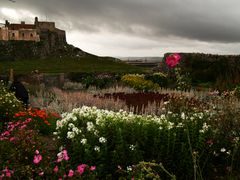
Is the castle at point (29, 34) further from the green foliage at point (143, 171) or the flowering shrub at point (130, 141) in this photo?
the green foliage at point (143, 171)

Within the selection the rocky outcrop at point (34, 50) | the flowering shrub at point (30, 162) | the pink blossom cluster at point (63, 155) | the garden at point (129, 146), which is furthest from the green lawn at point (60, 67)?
the pink blossom cluster at point (63, 155)

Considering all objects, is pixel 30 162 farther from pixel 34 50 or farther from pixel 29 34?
pixel 29 34

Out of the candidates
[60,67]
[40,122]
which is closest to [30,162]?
[40,122]

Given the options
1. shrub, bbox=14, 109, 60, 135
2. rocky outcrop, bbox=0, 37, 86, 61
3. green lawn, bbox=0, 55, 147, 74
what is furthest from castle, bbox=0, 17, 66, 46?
shrub, bbox=14, 109, 60, 135

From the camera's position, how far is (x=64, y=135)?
5758 millimetres

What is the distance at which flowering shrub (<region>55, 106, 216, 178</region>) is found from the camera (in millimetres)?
5191

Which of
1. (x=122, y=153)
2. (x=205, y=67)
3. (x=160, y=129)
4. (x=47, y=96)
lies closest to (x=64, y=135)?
(x=122, y=153)

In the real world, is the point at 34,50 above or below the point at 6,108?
above

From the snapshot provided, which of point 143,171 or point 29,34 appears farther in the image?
point 29,34

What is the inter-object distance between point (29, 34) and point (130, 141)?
64052 mm

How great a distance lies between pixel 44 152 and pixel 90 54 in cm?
5978

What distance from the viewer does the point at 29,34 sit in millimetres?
66000

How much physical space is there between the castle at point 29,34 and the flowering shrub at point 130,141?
59691 mm

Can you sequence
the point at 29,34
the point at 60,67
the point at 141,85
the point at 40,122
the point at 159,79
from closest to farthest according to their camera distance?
the point at 40,122
the point at 141,85
the point at 159,79
the point at 60,67
the point at 29,34
